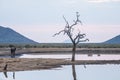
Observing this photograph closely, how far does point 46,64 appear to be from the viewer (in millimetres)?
61250

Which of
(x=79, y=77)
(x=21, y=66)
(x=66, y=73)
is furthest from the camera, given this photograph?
(x=21, y=66)

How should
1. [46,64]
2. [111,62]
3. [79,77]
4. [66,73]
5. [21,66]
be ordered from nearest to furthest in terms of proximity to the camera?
[79,77], [66,73], [21,66], [46,64], [111,62]

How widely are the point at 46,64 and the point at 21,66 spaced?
5.18 metres

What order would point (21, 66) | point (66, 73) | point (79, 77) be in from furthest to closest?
point (21, 66), point (66, 73), point (79, 77)

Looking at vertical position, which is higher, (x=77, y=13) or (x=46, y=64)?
(x=77, y=13)

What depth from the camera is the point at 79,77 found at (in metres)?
47.8

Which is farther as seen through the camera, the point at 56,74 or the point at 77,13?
the point at 77,13

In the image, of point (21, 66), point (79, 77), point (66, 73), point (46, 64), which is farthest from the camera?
point (46, 64)

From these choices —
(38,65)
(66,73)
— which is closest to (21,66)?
(38,65)

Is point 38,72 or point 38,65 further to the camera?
point 38,65

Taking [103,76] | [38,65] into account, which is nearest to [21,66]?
[38,65]

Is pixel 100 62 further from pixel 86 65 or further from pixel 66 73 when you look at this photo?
pixel 66 73

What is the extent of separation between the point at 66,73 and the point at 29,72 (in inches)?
179

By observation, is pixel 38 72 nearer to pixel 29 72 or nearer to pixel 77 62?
pixel 29 72
